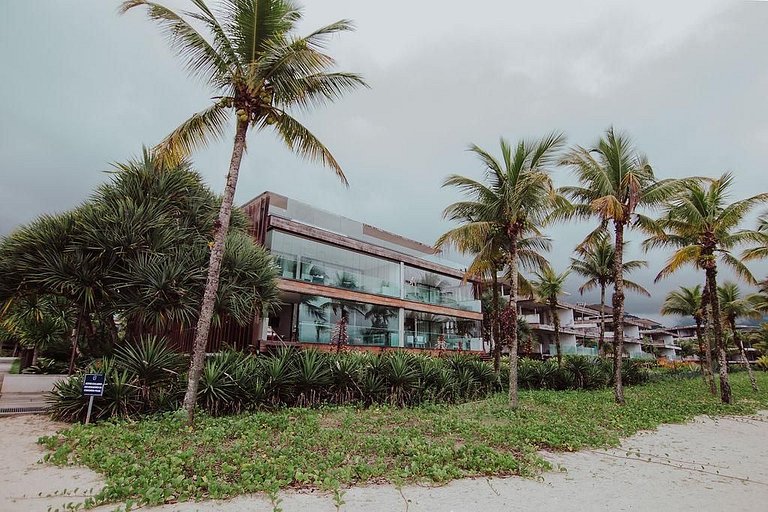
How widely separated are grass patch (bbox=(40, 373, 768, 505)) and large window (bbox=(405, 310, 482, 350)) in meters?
11.7

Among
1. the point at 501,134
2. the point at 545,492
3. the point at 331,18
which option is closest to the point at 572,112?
the point at 501,134

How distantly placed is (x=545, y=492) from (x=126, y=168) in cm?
1251

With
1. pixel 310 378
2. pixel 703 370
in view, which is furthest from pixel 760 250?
pixel 310 378

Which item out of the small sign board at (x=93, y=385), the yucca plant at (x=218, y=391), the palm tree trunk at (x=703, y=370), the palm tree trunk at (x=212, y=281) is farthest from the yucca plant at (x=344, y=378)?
the palm tree trunk at (x=703, y=370)

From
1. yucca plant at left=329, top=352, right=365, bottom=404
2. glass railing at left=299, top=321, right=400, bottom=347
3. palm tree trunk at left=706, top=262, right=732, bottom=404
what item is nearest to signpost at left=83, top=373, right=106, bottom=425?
yucca plant at left=329, top=352, right=365, bottom=404

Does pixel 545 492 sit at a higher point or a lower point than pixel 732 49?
lower

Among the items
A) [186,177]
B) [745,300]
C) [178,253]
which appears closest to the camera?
[178,253]

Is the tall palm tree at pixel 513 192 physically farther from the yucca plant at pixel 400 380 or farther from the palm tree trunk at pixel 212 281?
the palm tree trunk at pixel 212 281

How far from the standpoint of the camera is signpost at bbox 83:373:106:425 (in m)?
7.12

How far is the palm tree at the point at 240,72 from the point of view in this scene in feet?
26.7

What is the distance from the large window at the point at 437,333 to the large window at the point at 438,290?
1.01 m

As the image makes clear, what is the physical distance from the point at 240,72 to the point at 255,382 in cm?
673

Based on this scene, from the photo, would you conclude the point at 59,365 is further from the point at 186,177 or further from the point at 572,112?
the point at 572,112

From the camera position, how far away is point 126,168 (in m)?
11.5
